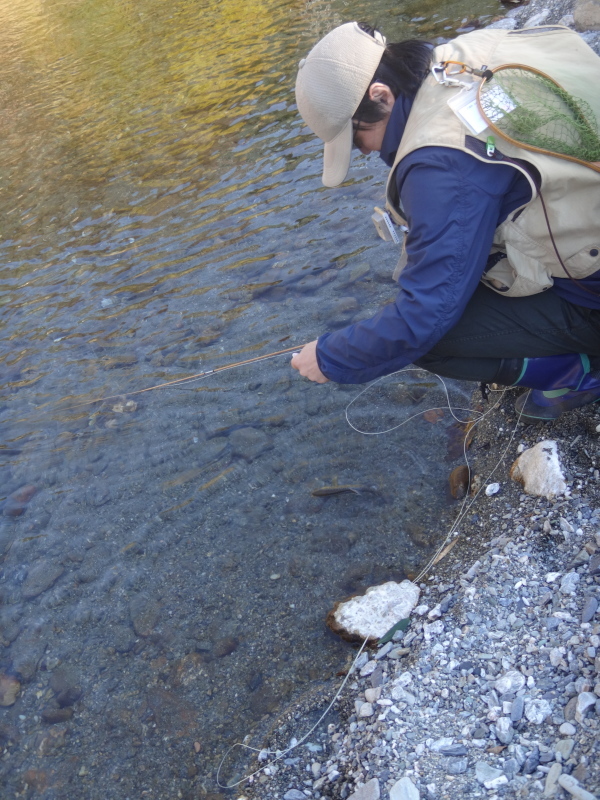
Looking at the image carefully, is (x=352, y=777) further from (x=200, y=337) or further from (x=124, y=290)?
(x=124, y=290)

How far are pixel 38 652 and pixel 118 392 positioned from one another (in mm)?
2168

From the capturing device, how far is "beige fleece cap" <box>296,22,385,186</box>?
108 inches

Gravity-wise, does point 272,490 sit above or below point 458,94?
below

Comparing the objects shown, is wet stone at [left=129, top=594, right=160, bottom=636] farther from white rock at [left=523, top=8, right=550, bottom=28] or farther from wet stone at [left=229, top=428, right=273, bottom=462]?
white rock at [left=523, top=8, right=550, bottom=28]

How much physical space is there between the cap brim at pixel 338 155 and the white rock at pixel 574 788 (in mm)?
2377

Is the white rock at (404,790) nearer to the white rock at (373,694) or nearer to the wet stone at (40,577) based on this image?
the white rock at (373,694)

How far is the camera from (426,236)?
253cm

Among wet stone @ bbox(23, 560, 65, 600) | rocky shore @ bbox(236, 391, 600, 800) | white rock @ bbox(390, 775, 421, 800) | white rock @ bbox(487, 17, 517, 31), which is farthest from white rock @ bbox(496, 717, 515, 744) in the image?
white rock @ bbox(487, 17, 517, 31)

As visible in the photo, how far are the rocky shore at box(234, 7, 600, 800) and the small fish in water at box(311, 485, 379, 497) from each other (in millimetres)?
715

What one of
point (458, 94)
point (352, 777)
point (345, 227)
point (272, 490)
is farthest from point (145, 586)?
point (345, 227)

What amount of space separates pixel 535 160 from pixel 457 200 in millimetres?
344

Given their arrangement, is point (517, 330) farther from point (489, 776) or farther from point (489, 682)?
point (489, 776)

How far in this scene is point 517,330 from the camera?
3.24 m

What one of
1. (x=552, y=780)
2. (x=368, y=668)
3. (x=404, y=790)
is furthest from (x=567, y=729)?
(x=368, y=668)
